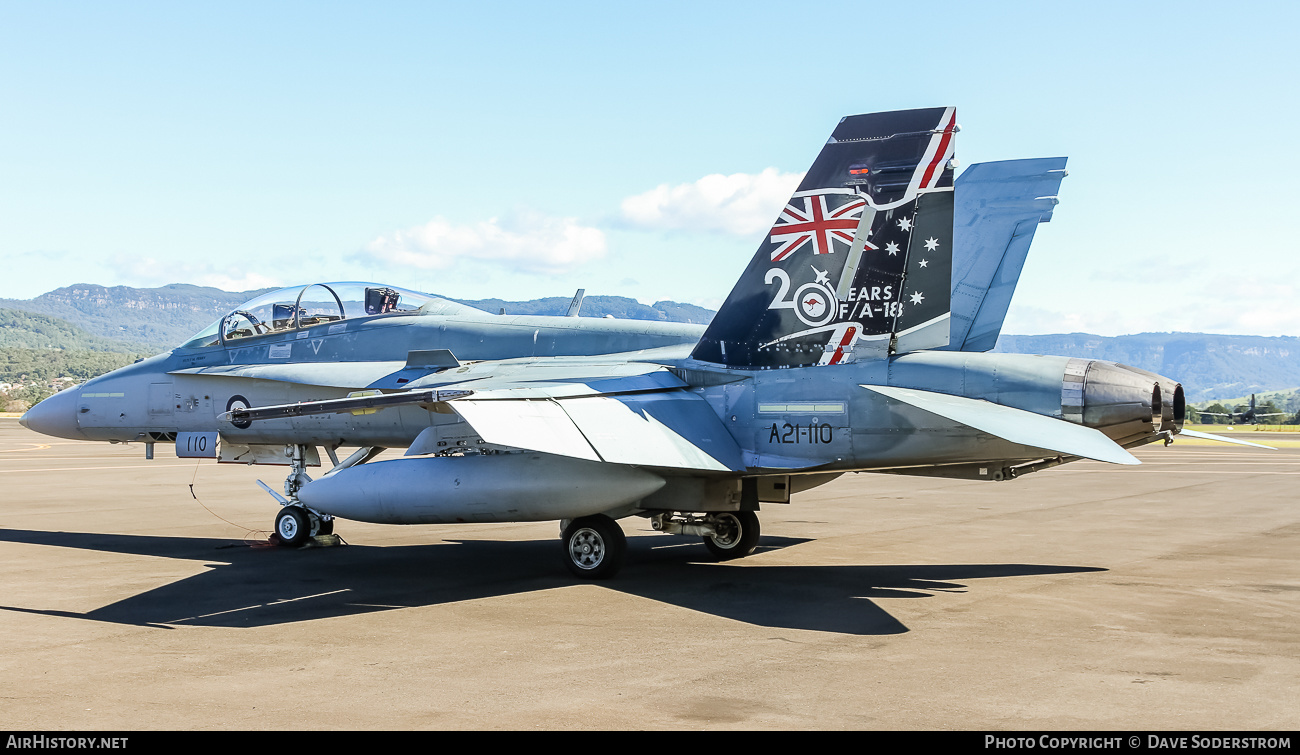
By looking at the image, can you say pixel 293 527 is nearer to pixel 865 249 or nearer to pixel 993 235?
pixel 865 249

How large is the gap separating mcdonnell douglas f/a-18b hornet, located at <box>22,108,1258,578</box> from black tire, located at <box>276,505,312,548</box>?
1.61 metres

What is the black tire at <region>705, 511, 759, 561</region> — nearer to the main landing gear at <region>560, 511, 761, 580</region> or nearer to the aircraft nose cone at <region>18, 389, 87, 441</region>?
the main landing gear at <region>560, 511, 761, 580</region>

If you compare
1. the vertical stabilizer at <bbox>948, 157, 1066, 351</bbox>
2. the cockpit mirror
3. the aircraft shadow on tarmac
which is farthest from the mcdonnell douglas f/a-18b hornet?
the vertical stabilizer at <bbox>948, 157, 1066, 351</bbox>

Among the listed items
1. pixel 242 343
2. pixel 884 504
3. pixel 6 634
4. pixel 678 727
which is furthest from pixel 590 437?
pixel 884 504

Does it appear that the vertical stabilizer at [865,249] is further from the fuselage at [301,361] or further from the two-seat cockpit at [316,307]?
the two-seat cockpit at [316,307]

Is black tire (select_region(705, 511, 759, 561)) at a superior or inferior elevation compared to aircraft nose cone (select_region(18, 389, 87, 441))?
inferior

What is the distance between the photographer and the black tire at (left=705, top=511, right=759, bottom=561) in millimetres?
12242


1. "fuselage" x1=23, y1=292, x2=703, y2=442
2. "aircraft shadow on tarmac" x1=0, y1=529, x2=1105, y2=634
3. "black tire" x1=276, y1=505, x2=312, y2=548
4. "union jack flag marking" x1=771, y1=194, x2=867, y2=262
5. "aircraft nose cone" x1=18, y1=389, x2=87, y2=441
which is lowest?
"aircraft shadow on tarmac" x1=0, y1=529, x2=1105, y2=634

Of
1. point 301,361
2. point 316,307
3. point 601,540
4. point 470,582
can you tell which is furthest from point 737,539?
point 316,307

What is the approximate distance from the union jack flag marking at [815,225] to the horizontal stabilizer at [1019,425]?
1.72 metres

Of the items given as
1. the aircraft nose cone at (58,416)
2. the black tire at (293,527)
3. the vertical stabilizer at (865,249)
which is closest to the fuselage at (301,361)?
the aircraft nose cone at (58,416)

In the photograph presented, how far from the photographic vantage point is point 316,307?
543 inches

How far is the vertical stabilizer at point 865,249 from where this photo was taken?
10.4 m

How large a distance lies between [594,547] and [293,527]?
477 centimetres
